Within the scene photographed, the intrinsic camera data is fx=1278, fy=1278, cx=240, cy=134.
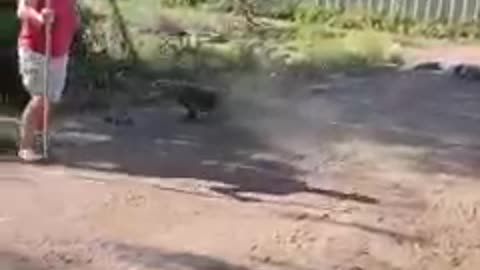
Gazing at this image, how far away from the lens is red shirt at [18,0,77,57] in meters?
8.03

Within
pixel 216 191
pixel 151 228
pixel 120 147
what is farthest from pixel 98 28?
pixel 151 228

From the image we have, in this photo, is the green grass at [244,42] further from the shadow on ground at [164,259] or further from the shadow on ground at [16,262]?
the shadow on ground at [16,262]

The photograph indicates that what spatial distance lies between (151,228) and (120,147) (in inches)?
77.3

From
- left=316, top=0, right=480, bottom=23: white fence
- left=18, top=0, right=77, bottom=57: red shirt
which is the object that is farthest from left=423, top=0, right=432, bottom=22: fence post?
left=18, top=0, right=77, bottom=57: red shirt

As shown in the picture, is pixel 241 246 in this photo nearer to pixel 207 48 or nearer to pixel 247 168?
pixel 247 168

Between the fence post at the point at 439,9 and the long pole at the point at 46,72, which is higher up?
the long pole at the point at 46,72

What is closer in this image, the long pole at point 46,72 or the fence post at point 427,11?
the long pole at point 46,72

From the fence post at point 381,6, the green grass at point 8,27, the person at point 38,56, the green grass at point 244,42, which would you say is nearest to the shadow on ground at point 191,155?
the person at point 38,56

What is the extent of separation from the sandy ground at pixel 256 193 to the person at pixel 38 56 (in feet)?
0.89

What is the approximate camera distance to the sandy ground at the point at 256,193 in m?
6.64

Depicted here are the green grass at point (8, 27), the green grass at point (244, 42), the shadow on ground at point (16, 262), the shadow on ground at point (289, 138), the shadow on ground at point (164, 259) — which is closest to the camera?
the shadow on ground at point (16, 262)

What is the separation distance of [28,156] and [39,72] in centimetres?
54

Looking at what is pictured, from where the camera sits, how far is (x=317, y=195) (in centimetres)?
793

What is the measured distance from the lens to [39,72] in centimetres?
813
